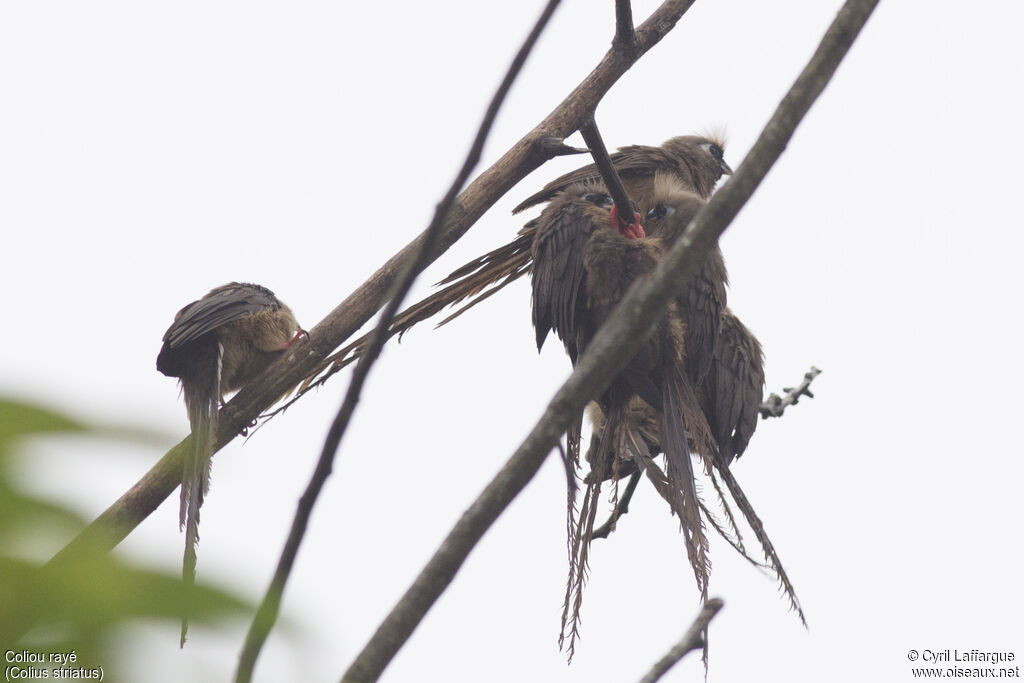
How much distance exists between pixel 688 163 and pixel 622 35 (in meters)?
1.85

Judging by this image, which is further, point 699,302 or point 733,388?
point 733,388

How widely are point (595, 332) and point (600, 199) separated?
51cm

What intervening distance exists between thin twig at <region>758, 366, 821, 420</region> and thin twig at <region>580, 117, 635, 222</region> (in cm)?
160

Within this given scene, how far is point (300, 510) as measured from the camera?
3.96 feet

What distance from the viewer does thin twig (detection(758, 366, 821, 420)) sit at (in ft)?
15.1


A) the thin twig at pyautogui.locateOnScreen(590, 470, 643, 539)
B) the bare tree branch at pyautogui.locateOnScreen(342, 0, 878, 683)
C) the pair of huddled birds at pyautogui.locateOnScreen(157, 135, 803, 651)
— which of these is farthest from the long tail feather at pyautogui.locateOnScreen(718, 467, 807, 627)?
the bare tree branch at pyautogui.locateOnScreen(342, 0, 878, 683)

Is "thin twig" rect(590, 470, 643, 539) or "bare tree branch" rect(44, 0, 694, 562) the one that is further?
"thin twig" rect(590, 470, 643, 539)

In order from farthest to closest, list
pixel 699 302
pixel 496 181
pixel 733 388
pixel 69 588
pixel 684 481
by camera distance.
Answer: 1. pixel 733 388
2. pixel 699 302
3. pixel 496 181
4. pixel 684 481
5. pixel 69 588

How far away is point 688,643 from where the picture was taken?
146 cm

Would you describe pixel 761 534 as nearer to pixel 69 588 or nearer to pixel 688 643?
pixel 688 643

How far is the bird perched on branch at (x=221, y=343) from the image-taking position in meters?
3.76
